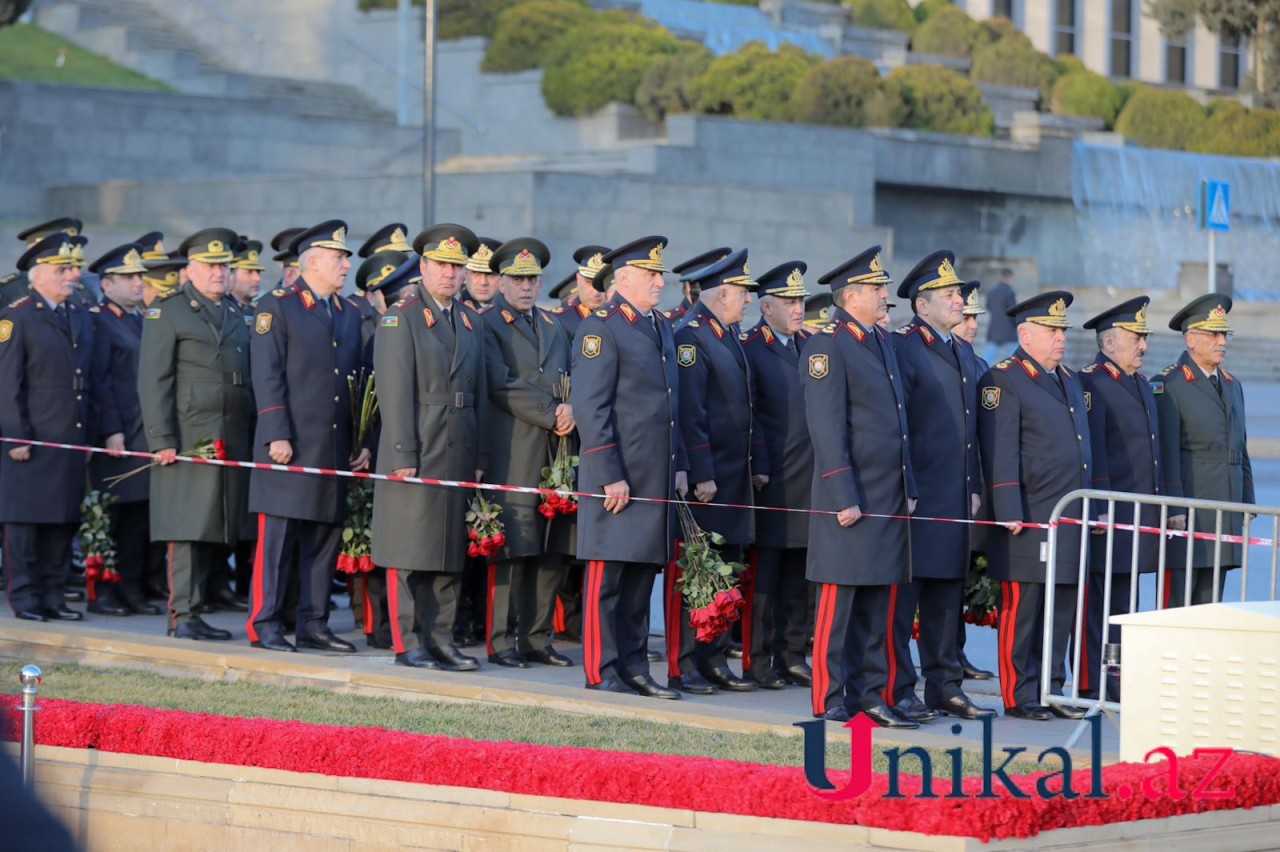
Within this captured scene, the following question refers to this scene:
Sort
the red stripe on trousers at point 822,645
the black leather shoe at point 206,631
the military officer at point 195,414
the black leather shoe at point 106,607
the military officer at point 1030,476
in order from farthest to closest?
1. the black leather shoe at point 106,607
2. the military officer at point 195,414
3. the black leather shoe at point 206,631
4. the military officer at point 1030,476
5. the red stripe on trousers at point 822,645

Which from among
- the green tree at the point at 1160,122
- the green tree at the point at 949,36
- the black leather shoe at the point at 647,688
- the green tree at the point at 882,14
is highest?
the green tree at the point at 882,14

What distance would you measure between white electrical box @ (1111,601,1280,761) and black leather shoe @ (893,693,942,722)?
6.60ft

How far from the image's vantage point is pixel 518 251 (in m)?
10.4

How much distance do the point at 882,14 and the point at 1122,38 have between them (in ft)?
43.6

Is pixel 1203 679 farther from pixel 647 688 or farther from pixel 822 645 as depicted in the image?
pixel 647 688

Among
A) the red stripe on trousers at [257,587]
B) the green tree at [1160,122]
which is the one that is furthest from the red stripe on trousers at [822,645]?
the green tree at [1160,122]

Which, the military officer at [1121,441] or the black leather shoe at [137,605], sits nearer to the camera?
the military officer at [1121,441]

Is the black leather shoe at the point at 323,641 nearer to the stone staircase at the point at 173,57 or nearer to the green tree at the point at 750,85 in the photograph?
the green tree at the point at 750,85

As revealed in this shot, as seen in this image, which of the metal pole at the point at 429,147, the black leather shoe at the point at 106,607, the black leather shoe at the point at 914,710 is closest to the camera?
the black leather shoe at the point at 914,710

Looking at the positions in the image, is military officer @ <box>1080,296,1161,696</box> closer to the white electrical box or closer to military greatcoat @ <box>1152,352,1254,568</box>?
military greatcoat @ <box>1152,352,1254,568</box>

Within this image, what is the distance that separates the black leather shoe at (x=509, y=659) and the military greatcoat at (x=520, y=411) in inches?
19.2

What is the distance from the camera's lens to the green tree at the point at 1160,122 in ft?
126

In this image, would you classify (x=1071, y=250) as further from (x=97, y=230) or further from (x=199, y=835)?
(x=199, y=835)

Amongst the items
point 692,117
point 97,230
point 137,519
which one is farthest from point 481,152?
point 137,519
